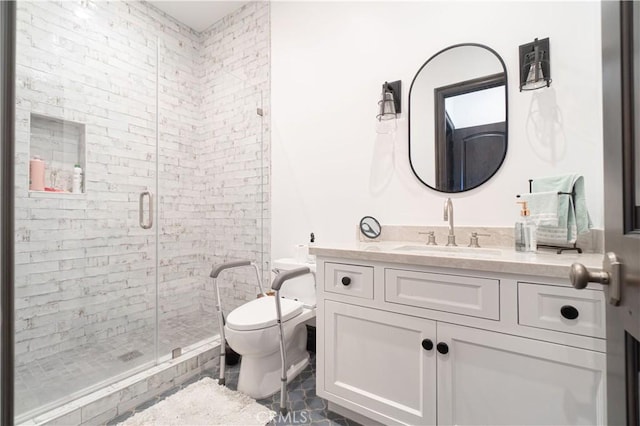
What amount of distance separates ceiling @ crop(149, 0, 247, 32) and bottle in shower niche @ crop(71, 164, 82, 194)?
5.39 feet

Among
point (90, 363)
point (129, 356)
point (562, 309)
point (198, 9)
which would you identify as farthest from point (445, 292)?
point (198, 9)

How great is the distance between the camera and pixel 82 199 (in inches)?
78.3

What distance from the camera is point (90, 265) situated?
202cm

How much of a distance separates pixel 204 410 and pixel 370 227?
4.50 feet

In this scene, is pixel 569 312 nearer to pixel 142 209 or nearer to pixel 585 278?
pixel 585 278

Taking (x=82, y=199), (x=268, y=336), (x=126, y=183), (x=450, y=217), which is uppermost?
(x=126, y=183)

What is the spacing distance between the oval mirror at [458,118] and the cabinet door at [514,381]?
856 millimetres

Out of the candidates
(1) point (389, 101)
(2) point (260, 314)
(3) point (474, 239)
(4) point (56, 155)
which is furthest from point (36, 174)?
(3) point (474, 239)

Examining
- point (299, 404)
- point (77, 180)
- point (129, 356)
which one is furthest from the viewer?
point (77, 180)

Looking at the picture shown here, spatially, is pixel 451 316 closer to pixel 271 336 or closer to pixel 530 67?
pixel 271 336

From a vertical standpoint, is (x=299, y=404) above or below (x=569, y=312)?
below

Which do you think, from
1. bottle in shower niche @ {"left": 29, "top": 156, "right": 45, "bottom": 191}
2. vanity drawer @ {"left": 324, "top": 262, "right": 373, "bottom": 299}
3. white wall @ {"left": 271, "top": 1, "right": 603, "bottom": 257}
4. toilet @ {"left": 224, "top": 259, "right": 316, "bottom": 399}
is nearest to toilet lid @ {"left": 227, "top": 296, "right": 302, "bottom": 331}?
toilet @ {"left": 224, "top": 259, "right": 316, "bottom": 399}

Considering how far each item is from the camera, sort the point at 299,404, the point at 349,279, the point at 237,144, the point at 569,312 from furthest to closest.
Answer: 1. the point at 237,144
2. the point at 299,404
3. the point at 349,279
4. the point at 569,312

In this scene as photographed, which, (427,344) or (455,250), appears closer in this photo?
(427,344)
